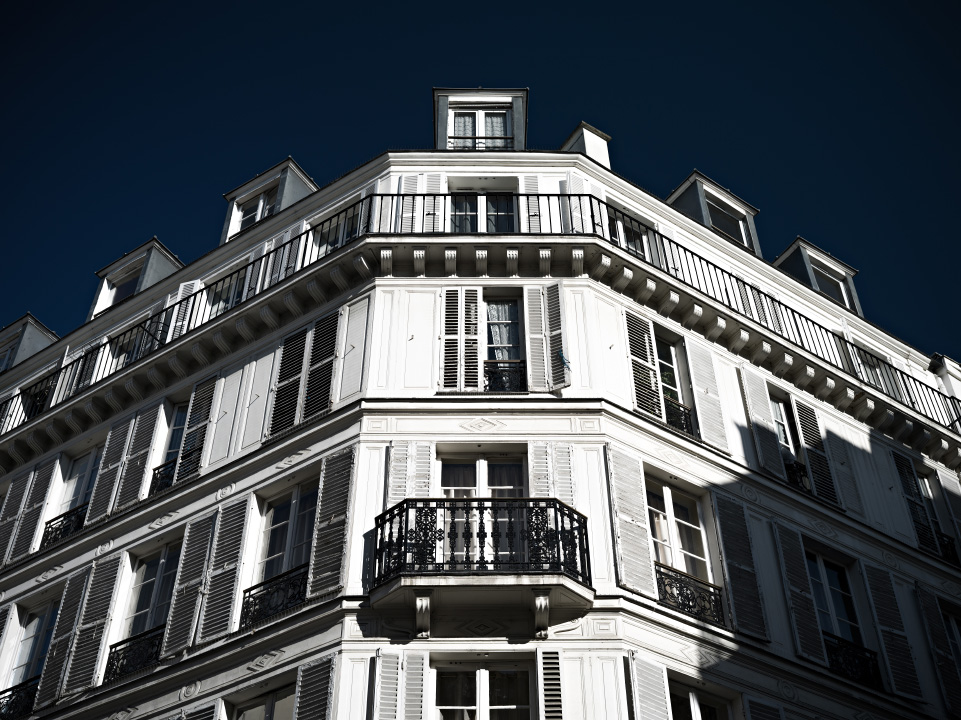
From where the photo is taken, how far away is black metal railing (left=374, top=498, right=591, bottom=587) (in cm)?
1258

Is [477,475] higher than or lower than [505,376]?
lower

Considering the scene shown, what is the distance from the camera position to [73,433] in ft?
62.4

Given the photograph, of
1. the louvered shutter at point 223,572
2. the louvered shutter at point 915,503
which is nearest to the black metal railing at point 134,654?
the louvered shutter at point 223,572

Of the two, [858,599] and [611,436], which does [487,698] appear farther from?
[858,599]

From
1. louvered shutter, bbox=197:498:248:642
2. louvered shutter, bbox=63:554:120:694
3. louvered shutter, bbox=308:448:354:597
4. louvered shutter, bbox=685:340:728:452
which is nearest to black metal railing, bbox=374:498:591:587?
louvered shutter, bbox=308:448:354:597

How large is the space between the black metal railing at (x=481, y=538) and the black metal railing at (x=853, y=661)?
4.01 meters

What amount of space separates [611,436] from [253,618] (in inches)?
194

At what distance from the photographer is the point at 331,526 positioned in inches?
540

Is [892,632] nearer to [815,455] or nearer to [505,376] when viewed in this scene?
[815,455]

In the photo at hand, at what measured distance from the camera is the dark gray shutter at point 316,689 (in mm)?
12062

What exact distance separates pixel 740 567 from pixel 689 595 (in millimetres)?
1086

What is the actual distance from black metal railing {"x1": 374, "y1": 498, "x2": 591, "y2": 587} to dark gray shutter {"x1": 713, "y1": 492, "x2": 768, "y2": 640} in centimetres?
229

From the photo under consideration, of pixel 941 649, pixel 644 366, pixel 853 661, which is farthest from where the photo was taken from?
pixel 644 366

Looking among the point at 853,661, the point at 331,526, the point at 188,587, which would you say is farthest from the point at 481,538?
the point at 853,661
